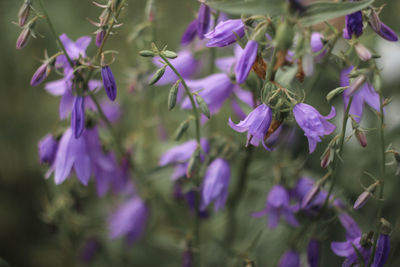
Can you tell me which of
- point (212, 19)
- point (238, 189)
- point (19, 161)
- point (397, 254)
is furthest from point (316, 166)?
point (19, 161)

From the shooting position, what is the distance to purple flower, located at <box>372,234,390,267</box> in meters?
1.41

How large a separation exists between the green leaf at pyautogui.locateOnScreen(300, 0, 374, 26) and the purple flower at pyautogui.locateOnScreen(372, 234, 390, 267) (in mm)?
737

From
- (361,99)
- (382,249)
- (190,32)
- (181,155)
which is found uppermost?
(190,32)

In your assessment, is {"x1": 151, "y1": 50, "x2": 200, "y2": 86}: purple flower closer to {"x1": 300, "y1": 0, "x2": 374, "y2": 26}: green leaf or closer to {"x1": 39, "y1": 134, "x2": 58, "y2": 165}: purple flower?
{"x1": 39, "y1": 134, "x2": 58, "y2": 165}: purple flower

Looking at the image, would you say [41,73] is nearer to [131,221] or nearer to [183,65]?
[183,65]

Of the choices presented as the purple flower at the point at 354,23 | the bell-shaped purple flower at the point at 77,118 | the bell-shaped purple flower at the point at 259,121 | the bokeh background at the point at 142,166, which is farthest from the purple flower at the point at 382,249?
the bell-shaped purple flower at the point at 77,118

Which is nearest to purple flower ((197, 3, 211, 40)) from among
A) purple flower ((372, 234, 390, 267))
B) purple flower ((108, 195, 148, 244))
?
purple flower ((372, 234, 390, 267))

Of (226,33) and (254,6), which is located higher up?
(254,6)

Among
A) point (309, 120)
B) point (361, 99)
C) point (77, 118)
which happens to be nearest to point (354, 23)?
point (309, 120)

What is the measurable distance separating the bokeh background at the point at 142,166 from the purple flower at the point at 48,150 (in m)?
0.34

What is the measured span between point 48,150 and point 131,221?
2.16 ft

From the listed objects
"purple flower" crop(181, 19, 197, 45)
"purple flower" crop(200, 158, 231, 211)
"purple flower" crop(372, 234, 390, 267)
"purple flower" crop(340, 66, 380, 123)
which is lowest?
"purple flower" crop(372, 234, 390, 267)

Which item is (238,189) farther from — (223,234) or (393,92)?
(393,92)

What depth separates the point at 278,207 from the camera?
1.79m
